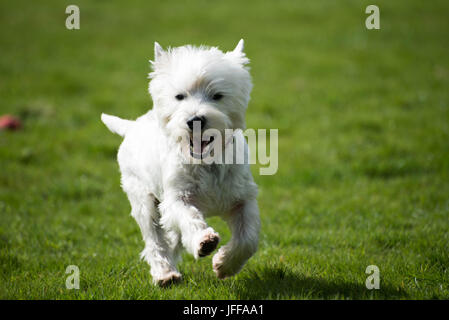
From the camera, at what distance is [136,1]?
18.8 metres

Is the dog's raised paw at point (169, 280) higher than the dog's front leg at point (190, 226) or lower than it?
lower

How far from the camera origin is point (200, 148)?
4.19 metres

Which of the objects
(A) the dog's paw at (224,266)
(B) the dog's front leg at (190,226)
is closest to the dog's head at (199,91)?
(B) the dog's front leg at (190,226)

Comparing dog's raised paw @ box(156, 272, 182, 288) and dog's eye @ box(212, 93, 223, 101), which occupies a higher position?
dog's eye @ box(212, 93, 223, 101)

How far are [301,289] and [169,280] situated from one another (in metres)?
1.20

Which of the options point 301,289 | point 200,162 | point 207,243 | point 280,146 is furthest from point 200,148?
point 280,146

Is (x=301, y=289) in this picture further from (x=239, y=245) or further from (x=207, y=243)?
(x=207, y=243)

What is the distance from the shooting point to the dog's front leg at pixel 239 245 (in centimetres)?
416

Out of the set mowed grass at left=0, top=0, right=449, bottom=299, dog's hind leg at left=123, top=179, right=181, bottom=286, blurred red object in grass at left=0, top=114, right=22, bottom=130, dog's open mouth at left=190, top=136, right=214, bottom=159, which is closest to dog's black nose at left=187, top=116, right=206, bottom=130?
dog's open mouth at left=190, top=136, right=214, bottom=159

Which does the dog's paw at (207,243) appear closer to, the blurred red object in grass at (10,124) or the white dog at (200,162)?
the white dog at (200,162)

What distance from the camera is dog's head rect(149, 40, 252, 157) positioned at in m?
4.03

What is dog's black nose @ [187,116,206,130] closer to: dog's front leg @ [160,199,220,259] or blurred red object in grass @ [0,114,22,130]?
dog's front leg @ [160,199,220,259]

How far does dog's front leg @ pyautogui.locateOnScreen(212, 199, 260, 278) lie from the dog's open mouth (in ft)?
2.08
